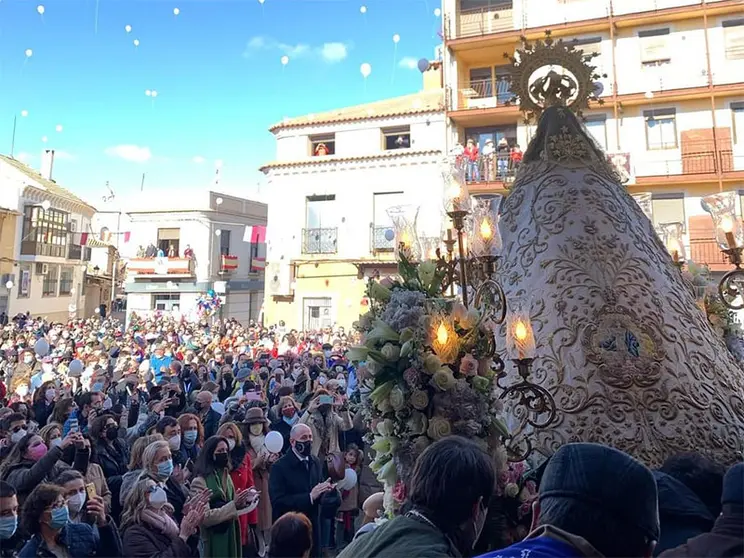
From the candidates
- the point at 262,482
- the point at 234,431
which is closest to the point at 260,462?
the point at 262,482

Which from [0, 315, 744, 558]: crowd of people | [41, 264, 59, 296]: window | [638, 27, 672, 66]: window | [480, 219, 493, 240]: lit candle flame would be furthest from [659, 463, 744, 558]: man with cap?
[41, 264, 59, 296]: window

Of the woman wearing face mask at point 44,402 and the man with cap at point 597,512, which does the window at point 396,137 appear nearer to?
the woman wearing face mask at point 44,402

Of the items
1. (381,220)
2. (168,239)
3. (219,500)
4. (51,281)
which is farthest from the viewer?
(51,281)

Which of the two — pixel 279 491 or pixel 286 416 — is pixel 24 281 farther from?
pixel 279 491

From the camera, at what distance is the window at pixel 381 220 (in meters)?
20.0

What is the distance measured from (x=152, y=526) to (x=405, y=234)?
254cm

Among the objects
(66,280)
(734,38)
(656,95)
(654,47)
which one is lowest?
(66,280)

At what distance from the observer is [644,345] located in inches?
152

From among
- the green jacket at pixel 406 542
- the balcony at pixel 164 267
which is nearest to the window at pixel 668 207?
the green jacket at pixel 406 542

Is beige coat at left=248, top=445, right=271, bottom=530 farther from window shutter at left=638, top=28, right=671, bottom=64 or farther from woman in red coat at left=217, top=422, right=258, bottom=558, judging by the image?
window shutter at left=638, top=28, right=671, bottom=64

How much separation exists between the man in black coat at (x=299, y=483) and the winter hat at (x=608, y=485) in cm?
298

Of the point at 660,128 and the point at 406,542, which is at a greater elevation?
the point at 660,128

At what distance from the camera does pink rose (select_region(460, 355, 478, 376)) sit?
108 inches

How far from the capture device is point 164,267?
28.9 m
